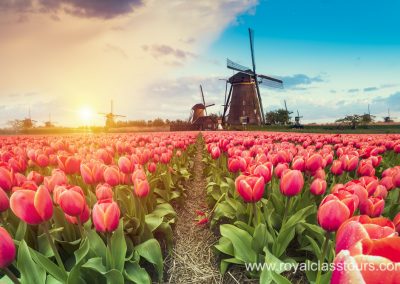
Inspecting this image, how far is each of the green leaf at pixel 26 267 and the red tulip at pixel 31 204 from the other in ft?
0.66

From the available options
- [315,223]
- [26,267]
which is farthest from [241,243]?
[26,267]

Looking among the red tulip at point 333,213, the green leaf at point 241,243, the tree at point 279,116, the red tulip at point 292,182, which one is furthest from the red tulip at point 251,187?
the tree at point 279,116

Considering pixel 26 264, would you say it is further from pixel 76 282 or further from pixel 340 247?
pixel 340 247

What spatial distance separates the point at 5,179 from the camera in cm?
297

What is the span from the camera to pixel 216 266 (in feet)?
11.6

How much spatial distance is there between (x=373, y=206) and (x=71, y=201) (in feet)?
6.97

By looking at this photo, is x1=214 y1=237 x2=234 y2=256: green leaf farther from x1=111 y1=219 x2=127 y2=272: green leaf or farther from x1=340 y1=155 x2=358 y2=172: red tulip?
x1=340 y1=155 x2=358 y2=172: red tulip

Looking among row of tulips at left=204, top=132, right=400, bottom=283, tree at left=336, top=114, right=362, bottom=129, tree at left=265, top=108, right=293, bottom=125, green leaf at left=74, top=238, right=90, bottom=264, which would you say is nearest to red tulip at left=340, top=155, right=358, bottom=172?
row of tulips at left=204, top=132, right=400, bottom=283

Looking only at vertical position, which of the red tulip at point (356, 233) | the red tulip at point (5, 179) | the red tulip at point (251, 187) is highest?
the red tulip at point (356, 233)

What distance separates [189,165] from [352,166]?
543 centimetres

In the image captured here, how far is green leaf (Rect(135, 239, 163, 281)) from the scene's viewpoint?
2.87m

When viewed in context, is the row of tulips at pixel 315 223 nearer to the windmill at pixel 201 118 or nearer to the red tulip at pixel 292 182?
the red tulip at pixel 292 182

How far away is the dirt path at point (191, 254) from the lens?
11.1ft

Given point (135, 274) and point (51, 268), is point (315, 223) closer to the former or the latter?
point (135, 274)
